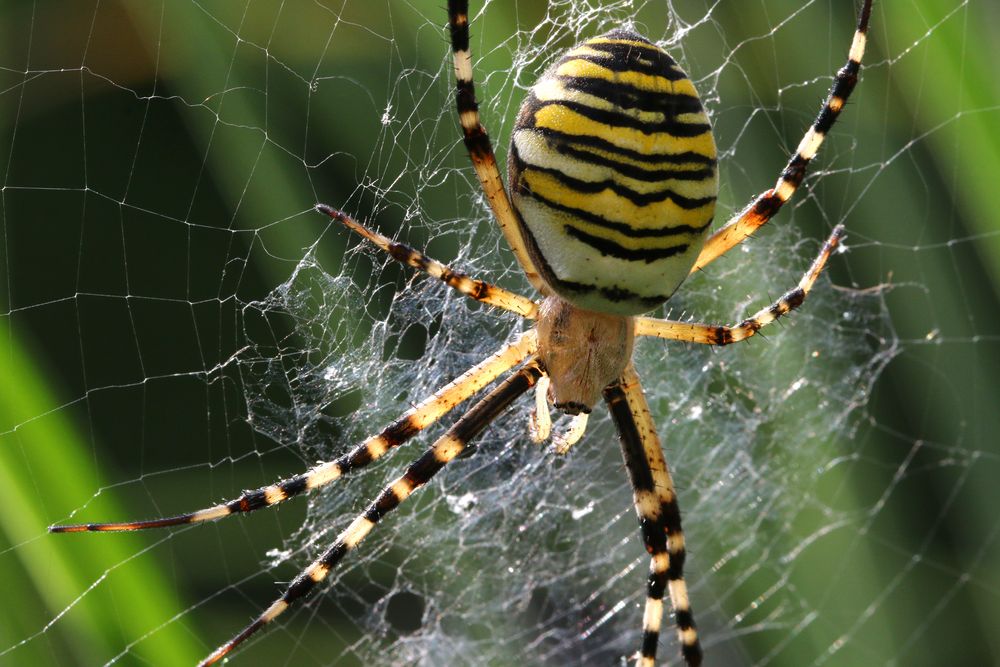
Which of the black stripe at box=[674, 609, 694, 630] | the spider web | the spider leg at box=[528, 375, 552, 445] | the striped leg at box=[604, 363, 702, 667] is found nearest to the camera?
the spider web

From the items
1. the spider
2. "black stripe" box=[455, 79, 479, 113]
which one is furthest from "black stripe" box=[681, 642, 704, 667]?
"black stripe" box=[455, 79, 479, 113]

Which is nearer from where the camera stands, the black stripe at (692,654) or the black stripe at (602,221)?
the black stripe at (602,221)

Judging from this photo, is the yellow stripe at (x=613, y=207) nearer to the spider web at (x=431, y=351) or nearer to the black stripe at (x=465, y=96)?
the black stripe at (x=465, y=96)

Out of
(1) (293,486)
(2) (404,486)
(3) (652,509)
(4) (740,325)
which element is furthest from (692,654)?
(1) (293,486)

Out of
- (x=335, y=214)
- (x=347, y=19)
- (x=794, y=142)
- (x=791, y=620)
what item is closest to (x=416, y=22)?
(x=347, y=19)

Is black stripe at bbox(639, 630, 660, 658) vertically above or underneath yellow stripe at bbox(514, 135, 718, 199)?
underneath

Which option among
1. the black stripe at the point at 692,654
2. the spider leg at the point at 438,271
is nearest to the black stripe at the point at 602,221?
the spider leg at the point at 438,271

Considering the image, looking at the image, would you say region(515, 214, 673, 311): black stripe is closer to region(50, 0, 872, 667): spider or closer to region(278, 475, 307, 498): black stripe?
→ region(50, 0, 872, 667): spider

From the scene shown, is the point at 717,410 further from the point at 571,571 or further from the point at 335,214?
the point at 335,214
